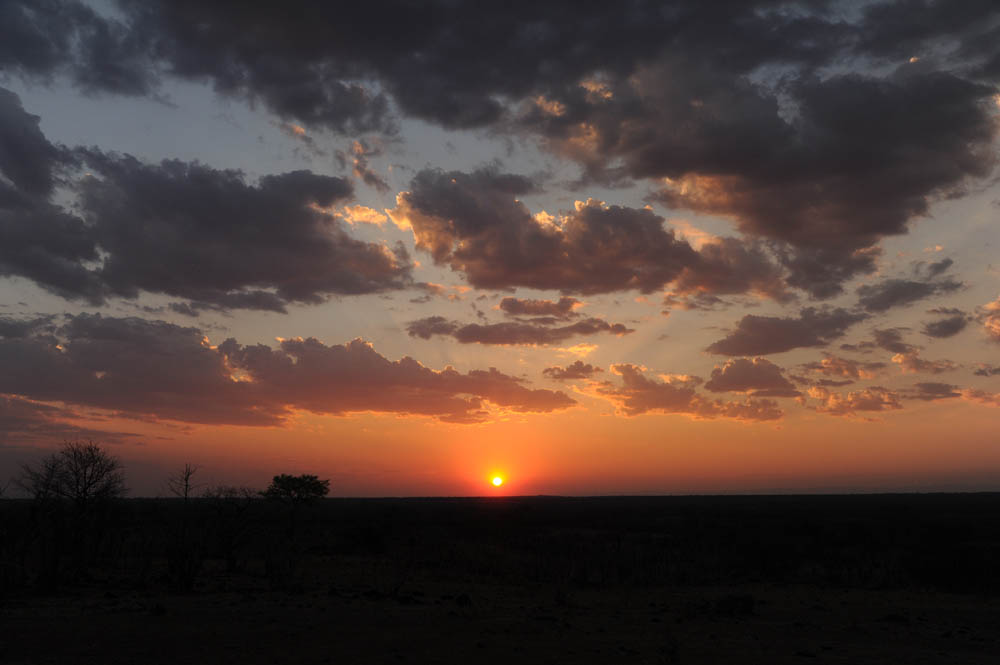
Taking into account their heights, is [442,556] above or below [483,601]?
below

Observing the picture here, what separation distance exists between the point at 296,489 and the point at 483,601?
1872 inches

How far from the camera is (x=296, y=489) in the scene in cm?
7300

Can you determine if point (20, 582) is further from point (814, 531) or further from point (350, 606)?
point (814, 531)

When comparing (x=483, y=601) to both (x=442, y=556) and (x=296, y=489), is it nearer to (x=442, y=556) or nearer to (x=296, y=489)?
(x=442, y=556)

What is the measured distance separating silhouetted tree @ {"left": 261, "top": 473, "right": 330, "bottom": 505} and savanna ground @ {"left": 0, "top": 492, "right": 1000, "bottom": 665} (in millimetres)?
16746

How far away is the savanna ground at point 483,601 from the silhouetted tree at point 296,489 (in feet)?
54.9

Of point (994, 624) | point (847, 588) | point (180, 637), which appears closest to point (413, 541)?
point (847, 588)

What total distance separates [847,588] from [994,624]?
A: 1079cm

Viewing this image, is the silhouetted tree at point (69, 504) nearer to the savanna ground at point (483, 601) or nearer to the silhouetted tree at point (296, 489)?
the savanna ground at point (483, 601)

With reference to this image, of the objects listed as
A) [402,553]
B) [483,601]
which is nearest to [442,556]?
[402,553]

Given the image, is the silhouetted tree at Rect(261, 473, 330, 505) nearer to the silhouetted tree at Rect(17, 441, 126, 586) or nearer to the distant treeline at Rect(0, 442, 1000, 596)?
the distant treeline at Rect(0, 442, 1000, 596)

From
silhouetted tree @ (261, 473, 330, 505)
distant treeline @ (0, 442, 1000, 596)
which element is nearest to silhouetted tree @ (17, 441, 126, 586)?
distant treeline @ (0, 442, 1000, 596)

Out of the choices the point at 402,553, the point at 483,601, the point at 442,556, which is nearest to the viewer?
the point at 483,601

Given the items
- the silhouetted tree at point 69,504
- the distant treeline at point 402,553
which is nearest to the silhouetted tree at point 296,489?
the distant treeline at point 402,553
